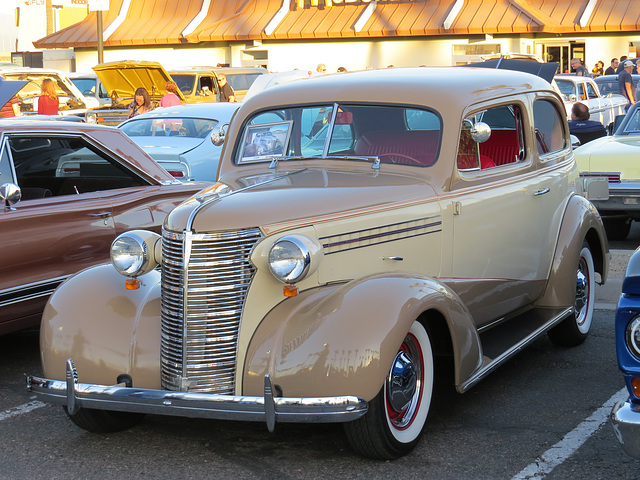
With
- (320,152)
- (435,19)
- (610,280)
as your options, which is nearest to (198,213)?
(320,152)

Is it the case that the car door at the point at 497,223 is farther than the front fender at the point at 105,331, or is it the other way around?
the car door at the point at 497,223

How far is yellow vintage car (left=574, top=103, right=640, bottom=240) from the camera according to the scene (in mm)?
9750

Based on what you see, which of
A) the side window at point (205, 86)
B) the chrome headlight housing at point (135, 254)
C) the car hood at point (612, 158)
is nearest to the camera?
the chrome headlight housing at point (135, 254)

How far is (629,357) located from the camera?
347 cm

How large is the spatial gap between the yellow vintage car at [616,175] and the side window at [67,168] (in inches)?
200

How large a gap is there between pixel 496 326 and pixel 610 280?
252 centimetres

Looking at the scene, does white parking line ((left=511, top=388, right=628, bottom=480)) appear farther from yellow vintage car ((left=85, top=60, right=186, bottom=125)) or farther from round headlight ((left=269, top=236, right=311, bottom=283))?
yellow vintage car ((left=85, top=60, right=186, bottom=125))

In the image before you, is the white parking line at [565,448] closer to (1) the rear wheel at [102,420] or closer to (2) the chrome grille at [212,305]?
(2) the chrome grille at [212,305]

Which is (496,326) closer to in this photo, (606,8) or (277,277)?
(277,277)

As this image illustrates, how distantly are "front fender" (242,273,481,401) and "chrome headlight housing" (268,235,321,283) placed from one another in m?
0.16

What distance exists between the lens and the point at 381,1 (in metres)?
32.8

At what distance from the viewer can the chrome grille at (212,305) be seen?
13.8 feet

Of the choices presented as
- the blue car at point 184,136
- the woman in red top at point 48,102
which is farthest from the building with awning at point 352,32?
the blue car at point 184,136

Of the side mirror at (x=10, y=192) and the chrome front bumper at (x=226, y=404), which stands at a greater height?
the side mirror at (x=10, y=192)
